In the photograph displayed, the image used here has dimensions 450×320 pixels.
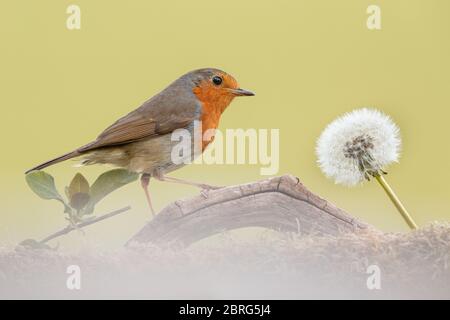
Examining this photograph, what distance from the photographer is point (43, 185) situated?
286 cm

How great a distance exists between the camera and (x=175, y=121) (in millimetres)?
4035

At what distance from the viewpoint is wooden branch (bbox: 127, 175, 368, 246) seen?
3.00m

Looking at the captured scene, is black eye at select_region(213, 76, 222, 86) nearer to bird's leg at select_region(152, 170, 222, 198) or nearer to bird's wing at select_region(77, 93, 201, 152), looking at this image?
bird's wing at select_region(77, 93, 201, 152)

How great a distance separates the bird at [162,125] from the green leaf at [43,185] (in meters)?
0.68

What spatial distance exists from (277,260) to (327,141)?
818 millimetres

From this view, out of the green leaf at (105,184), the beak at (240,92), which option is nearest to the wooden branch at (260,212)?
the green leaf at (105,184)

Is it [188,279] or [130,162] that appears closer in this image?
[188,279]

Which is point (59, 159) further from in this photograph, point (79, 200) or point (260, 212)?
point (260, 212)

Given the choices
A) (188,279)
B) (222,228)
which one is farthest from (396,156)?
(188,279)

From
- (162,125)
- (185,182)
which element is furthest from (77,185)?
(162,125)

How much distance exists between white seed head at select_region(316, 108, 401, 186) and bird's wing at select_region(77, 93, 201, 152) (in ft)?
3.93

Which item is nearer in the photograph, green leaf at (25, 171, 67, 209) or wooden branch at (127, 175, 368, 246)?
green leaf at (25, 171, 67, 209)

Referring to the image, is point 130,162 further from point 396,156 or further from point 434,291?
point 434,291

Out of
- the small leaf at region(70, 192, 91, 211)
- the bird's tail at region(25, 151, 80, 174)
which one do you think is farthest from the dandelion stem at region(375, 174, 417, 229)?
the bird's tail at region(25, 151, 80, 174)
